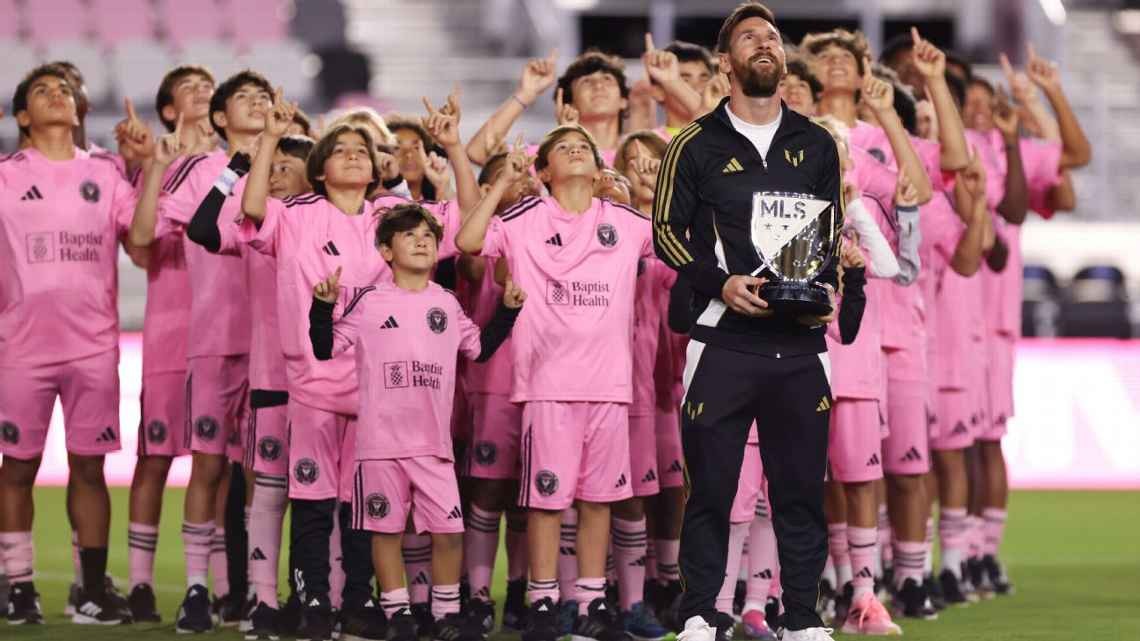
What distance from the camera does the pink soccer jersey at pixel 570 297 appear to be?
7.11 metres

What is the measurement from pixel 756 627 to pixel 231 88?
3.06 metres

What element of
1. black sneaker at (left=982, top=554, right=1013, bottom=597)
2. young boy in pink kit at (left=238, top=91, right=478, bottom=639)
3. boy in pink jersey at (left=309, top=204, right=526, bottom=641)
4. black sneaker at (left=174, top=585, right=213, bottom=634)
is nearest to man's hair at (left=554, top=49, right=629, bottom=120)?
young boy in pink kit at (left=238, top=91, right=478, bottom=639)

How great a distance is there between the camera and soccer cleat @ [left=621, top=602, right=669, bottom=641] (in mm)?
7355

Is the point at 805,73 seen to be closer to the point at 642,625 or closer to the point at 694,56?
the point at 694,56

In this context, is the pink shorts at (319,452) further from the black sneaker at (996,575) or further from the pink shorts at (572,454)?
the black sneaker at (996,575)

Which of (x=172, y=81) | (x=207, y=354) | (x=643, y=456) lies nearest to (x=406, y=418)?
(x=643, y=456)

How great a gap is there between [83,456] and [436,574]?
1819mm

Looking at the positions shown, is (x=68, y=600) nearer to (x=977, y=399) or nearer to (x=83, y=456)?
(x=83, y=456)

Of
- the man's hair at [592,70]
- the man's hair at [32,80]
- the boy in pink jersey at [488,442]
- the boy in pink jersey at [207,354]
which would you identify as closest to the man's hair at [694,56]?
the man's hair at [592,70]

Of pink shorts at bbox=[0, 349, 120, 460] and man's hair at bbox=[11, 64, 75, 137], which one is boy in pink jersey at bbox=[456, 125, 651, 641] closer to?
pink shorts at bbox=[0, 349, 120, 460]

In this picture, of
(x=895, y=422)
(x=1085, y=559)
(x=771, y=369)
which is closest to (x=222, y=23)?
(x=1085, y=559)

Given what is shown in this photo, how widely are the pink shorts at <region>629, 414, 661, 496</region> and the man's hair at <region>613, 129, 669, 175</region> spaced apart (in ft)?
3.45

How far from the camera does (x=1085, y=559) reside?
1072cm

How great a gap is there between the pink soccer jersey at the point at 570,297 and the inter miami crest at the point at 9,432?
7.09 ft
